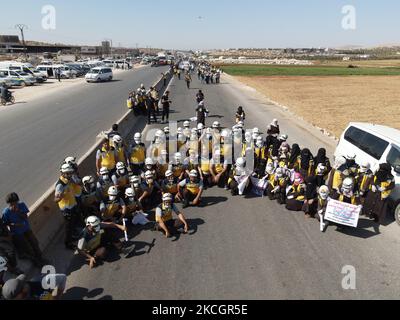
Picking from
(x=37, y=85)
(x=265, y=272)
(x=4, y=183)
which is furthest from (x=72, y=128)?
(x=37, y=85)

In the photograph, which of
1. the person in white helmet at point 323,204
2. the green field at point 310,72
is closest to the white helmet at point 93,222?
the person in white helmet at point 323,204

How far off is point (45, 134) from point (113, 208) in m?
11.6

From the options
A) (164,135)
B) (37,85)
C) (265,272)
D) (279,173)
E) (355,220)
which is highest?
(37,85)

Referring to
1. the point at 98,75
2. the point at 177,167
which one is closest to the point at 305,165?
the point at 177,167

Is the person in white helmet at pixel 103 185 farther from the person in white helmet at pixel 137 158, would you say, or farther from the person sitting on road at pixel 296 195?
the person sitting on road at pixel 296 195

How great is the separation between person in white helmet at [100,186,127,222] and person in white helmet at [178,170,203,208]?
79.9 inches

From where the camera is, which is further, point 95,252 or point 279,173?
point 279,173

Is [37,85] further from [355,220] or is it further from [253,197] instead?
[355,220]

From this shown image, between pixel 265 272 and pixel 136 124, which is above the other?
pixel 136 124

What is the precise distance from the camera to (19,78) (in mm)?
39219

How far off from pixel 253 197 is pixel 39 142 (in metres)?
11.2

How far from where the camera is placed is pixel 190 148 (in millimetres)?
11719

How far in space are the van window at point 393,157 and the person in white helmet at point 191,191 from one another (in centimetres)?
546

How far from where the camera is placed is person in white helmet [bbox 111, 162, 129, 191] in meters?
9.41
